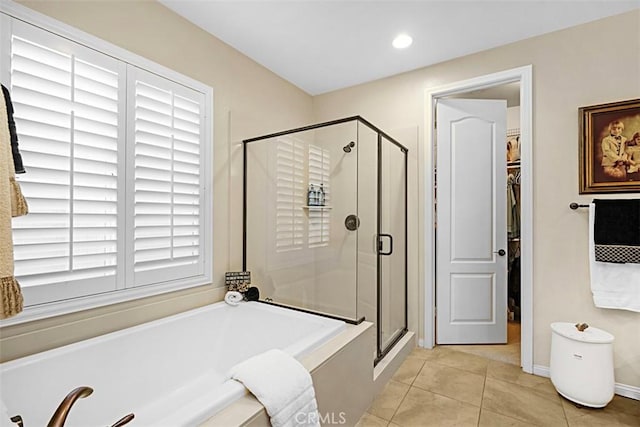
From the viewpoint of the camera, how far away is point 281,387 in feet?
4.27

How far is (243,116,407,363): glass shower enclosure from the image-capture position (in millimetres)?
2246

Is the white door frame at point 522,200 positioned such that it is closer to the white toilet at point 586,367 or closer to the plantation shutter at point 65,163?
the white toilet at point 586,367

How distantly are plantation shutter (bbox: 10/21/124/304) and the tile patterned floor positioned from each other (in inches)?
70.6

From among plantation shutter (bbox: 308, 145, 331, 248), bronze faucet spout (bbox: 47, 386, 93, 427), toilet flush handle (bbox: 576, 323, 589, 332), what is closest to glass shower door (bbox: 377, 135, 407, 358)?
plantation shutter (bbox: 308, 145, 331, 248)

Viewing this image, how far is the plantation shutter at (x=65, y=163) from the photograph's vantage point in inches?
59.9

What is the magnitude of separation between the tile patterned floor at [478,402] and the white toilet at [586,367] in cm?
9

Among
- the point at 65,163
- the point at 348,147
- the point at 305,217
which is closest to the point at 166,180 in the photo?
the point at 65,163

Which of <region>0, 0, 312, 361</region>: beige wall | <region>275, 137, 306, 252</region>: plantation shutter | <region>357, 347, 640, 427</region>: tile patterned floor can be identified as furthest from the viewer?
<region>275, 137, 306, 252</region>: plantation shutter

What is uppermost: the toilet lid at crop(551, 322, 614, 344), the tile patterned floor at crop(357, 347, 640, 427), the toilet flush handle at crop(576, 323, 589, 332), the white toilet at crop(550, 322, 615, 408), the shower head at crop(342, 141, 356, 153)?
the shower head at crop(342, 141, 356, 153)

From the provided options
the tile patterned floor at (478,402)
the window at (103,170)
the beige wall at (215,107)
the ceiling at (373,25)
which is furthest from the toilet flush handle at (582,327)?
the window at (103,170)

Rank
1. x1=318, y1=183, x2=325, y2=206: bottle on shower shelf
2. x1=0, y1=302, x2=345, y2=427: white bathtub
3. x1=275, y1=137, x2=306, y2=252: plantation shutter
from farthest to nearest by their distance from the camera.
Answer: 1. x1=275, y1=137, x2=306, y2=252: plantation shutter
2. x1=318, y1=183, x2=325, y2=206: bottle on shower shelf
3. x1=0, y1=302, x2=345, y2=427: white bathtub

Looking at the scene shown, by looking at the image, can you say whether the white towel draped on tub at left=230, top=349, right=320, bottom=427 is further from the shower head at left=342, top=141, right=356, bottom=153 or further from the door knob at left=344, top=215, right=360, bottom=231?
the shower head at left=342, top=141, right=356, bottom=153

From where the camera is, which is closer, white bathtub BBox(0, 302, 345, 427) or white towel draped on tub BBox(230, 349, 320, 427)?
white towel draped on tub BBox(230, 349, 320, 427)

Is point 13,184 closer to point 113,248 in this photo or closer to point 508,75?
point 113,248
